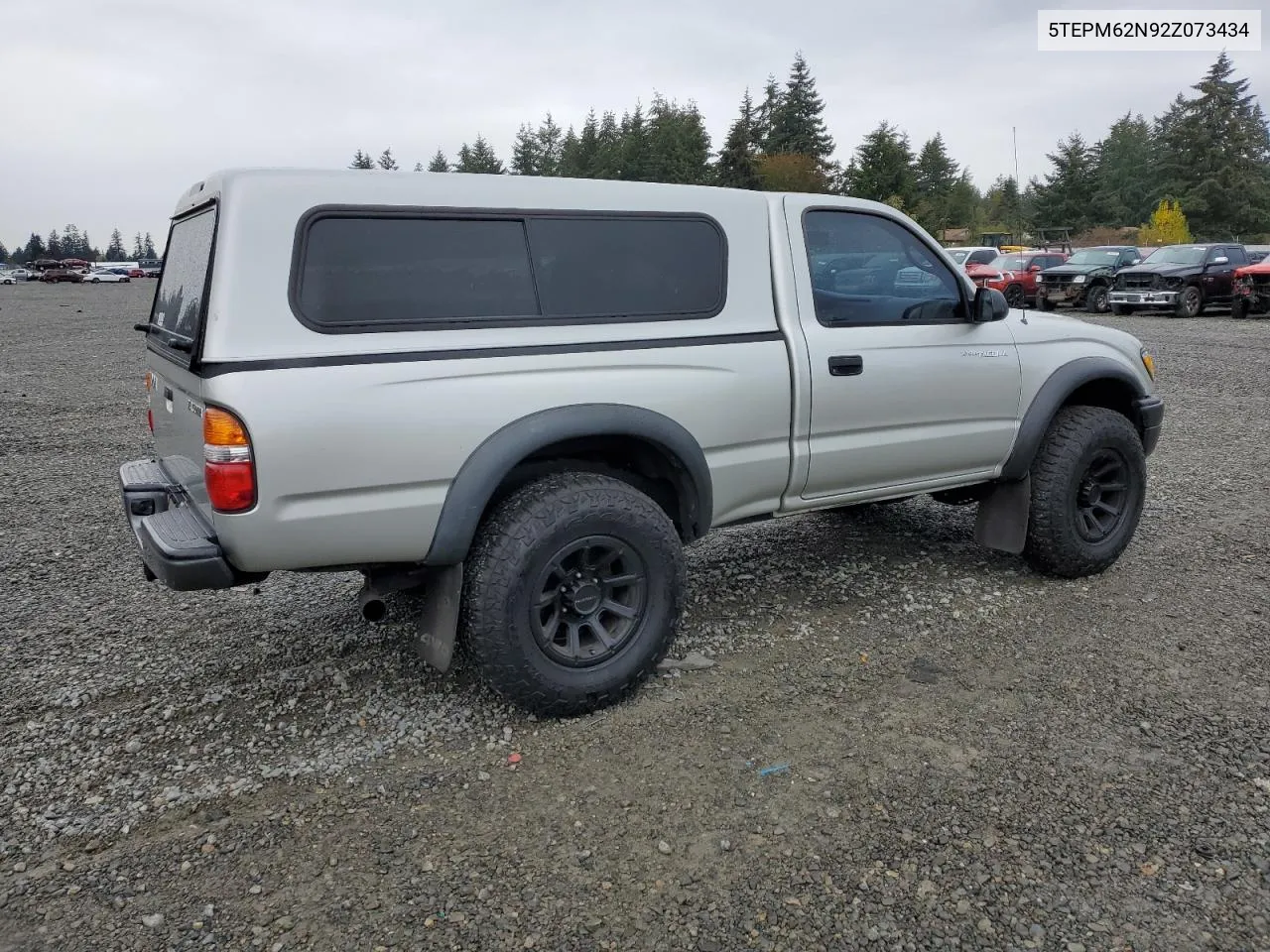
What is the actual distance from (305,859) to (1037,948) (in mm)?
1958

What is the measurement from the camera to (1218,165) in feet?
186

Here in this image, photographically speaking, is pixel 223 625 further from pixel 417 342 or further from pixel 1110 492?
pixel 1110 492

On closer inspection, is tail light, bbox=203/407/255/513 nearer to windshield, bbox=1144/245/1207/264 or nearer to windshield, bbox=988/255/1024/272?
windshield, bbox=1144/245/1207/264

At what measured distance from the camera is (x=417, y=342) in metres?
3.22

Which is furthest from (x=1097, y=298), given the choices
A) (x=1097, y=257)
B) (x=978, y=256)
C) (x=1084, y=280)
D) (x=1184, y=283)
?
(x=978, y=256)

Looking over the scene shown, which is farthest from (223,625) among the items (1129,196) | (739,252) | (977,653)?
(1129,196)

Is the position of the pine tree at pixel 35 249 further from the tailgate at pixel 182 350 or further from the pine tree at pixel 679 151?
the tailgate at pixel 182 350

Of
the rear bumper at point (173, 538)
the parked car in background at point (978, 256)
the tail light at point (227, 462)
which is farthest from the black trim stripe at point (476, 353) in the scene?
the parked car in background at point (978, 256)

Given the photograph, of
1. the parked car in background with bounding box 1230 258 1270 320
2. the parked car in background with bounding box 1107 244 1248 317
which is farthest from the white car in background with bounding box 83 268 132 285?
the parked car in background with bounding box 1230 258 1270 320

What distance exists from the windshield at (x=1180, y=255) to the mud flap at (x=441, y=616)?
21822 mm

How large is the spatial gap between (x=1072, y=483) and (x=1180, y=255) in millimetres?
19734

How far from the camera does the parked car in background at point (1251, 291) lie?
19578 mm

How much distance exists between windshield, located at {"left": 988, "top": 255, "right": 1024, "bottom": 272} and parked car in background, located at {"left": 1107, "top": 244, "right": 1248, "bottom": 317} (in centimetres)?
378

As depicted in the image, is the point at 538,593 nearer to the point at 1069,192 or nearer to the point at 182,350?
the point at 182,350
